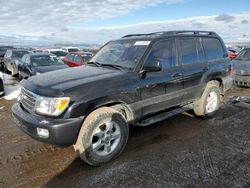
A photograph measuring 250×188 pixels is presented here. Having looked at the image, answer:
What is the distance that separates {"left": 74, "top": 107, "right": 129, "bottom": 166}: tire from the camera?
138 inches

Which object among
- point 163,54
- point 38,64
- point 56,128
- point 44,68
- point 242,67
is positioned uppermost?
point 163,54

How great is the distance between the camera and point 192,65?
5094 millimetres

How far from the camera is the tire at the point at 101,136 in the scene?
11.5ft

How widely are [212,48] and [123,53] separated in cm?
241

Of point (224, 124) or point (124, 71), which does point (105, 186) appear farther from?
point (224, 124)

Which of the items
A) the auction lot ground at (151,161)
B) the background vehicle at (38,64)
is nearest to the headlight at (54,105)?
the auction lot ground at (151,161)

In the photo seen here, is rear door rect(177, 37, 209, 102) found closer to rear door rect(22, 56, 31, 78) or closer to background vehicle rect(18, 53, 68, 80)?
background vehicle rect(18, 53, 68, 80)

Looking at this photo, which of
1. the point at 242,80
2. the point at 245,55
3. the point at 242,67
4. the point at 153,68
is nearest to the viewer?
the point at 153,68

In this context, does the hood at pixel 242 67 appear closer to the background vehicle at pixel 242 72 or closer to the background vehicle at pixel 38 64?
the background vehicle at pixel 242 72

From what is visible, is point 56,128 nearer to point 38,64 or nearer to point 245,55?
point 38,64

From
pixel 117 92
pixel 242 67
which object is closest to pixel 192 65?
pixel 117 92

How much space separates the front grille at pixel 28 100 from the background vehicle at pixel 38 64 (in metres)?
5.87

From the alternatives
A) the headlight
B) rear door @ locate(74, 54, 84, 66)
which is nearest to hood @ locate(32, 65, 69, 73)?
rear door @ locate(74, 54, 84, 66)

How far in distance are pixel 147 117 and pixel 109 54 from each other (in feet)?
4.75
